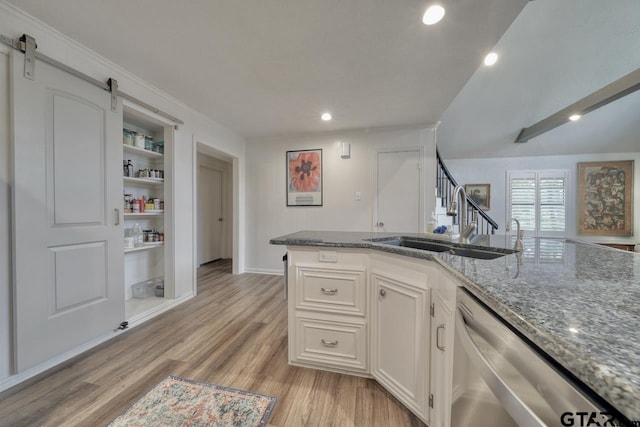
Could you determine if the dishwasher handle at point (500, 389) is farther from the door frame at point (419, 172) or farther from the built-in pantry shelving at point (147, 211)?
the door frame at point (419, 172)

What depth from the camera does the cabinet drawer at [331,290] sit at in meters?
1.54

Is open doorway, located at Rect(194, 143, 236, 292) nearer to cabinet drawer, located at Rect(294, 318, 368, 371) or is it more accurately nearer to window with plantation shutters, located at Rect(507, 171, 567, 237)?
cabinet drawer, located at Rect(294, 318, 368, 371)

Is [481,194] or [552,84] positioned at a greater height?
[552,84]

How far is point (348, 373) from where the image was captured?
1.59m

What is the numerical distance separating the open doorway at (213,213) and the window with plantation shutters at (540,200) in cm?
650

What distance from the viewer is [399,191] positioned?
143 inches

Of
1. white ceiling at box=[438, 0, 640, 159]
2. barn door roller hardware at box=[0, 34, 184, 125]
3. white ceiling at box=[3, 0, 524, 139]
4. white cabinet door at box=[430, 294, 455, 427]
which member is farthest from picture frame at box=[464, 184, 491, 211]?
barn door roller hardware at box=[0, 34, 184, 125]

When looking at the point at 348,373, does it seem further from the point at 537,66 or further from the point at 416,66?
the point at 537,66

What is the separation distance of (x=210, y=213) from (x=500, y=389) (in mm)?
5293

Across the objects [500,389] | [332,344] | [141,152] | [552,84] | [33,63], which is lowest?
[332,344]

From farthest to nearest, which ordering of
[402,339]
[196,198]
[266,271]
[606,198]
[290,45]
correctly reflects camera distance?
[606,198], [266,271], [196,198], [290,45], [402,339]

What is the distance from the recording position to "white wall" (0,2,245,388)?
56.7 inches

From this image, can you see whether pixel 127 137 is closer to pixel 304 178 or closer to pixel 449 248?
pixel 304 178

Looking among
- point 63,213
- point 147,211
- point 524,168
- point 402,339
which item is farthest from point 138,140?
point 524,168
